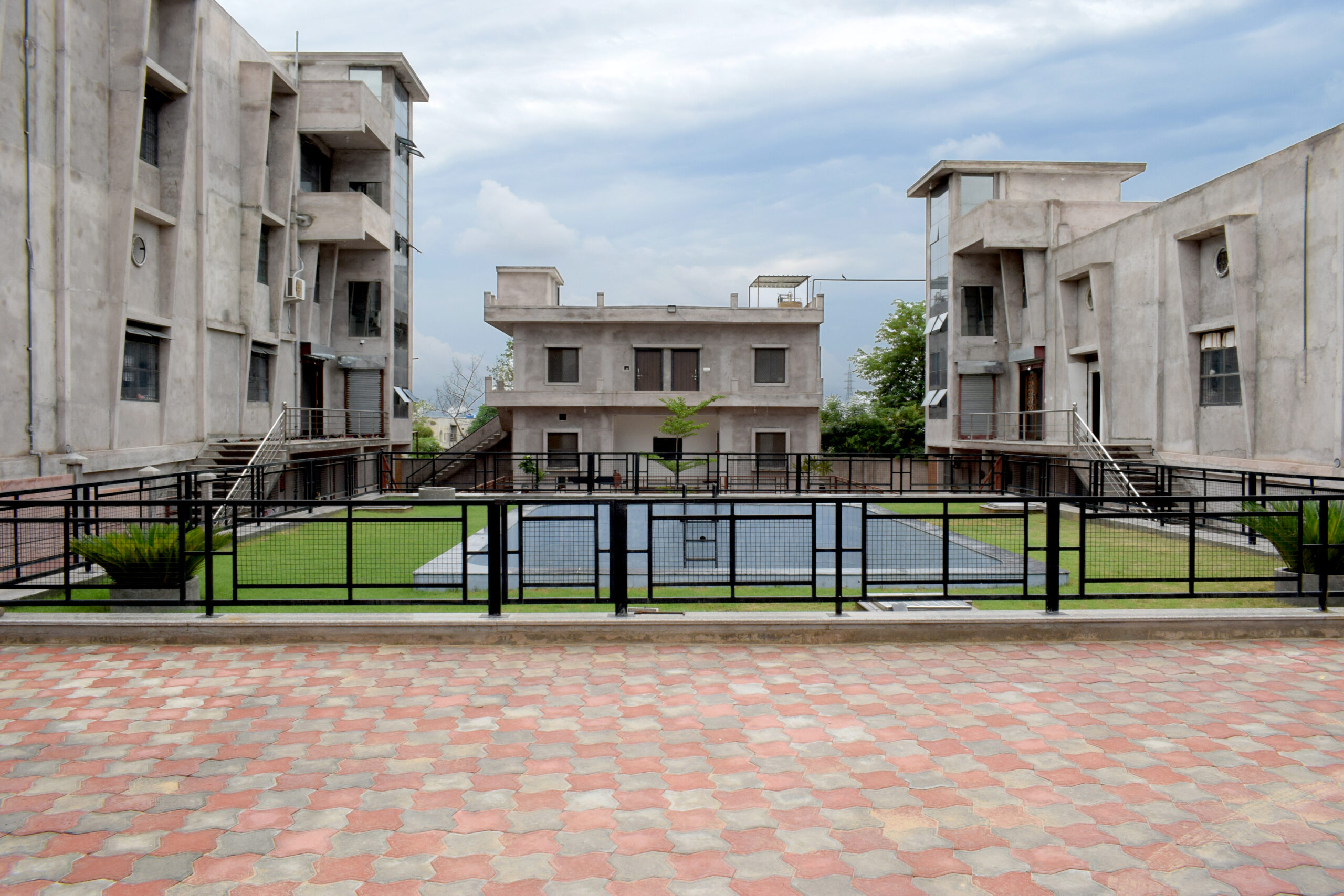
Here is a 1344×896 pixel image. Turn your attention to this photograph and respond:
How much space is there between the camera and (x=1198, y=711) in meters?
4.73

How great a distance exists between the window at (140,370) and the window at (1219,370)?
→ 64.6 ft

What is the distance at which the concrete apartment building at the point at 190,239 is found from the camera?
12766 mm

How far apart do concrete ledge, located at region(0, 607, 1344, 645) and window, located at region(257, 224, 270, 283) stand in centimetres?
1546

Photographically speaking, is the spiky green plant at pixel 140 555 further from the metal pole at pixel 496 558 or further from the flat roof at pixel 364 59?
the flat roof at pixel 364 59

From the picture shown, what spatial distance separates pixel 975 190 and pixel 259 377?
20.6m

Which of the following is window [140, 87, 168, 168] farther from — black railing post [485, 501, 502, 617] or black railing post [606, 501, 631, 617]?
black railing post [606, 501, 631, 617]

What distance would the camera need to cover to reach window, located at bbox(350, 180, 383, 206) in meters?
24.8

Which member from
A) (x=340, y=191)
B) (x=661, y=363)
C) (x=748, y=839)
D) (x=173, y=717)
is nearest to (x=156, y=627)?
(x=173, y=717)

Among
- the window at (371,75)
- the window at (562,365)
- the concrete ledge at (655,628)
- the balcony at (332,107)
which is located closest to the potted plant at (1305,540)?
the concrete ledge at (655,628)

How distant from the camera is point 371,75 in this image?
80.7 ft

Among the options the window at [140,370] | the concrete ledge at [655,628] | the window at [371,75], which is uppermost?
the window at [371,75]

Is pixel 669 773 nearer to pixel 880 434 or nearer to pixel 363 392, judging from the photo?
pixel 363 392

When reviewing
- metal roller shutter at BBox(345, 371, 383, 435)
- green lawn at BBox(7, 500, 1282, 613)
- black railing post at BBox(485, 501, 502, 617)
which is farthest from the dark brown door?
black railing post at BBox(485, 501, 502, 617)

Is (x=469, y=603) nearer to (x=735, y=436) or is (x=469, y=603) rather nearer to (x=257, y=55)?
(x=257, y=55)
